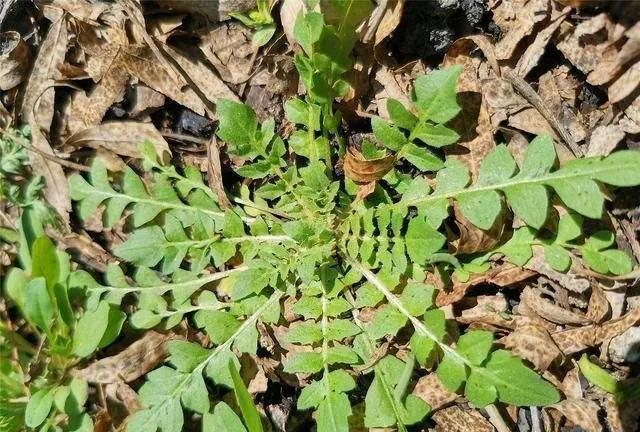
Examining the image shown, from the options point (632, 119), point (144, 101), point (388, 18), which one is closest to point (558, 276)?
point (632, 119)

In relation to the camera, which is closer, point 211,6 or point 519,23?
point 519,23

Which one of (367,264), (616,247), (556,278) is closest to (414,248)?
(367,264)

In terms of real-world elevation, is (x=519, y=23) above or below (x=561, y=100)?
above

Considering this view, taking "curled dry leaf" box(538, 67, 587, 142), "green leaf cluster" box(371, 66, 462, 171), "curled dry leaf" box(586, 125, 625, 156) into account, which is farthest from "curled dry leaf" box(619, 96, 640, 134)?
"green leaf cluster" box(371, 66, 462, 171)

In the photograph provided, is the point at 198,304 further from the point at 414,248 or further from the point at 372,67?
the point at 372,67

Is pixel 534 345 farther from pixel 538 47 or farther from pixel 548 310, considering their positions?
pixel 538 47

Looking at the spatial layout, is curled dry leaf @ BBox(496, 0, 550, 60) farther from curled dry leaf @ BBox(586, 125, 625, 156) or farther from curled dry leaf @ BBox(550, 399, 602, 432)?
curled dry leaf @ BBox(550, 399, 602, 432)
